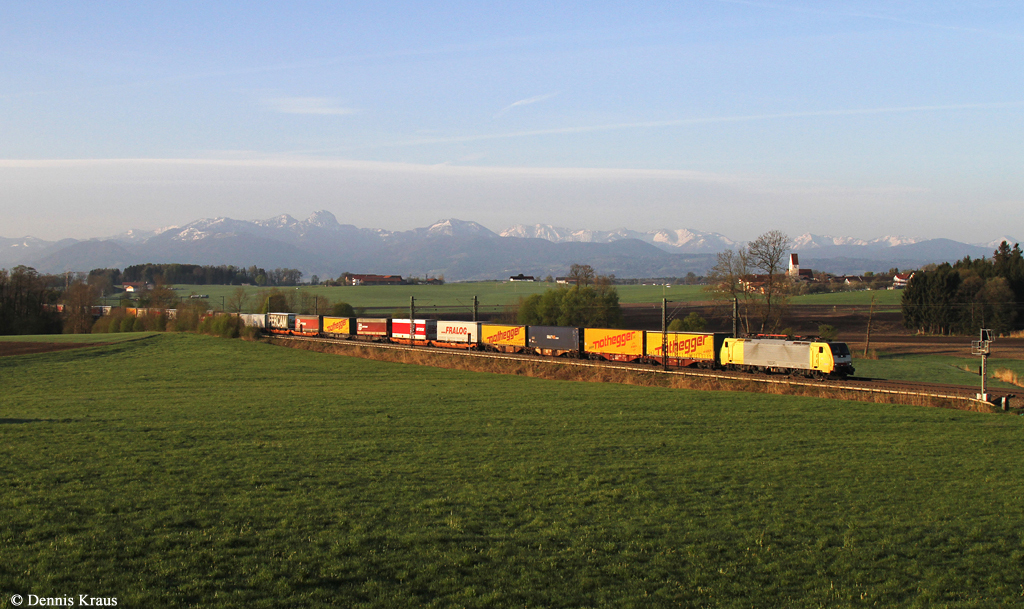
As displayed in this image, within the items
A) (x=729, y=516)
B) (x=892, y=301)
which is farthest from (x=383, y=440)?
(x=892, y=301)

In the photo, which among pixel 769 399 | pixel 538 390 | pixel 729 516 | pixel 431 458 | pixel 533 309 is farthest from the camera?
pixel 533 309

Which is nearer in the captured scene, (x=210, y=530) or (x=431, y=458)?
(x=210, y=530)

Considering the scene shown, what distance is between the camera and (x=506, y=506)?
15.8 metres

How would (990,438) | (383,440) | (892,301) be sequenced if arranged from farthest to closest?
(892,301) → (990,438) → (383,440)

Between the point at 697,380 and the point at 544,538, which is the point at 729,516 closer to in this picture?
the point at 544,538

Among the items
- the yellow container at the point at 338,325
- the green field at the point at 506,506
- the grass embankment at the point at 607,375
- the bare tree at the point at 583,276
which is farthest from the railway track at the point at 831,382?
the bare tree at the point at 583,276

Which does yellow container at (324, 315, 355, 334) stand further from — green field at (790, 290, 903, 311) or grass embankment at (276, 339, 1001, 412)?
green field at (790, 290, 903, 311)

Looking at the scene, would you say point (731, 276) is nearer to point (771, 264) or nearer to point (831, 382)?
point (771, 264)

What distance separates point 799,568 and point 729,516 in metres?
2.98

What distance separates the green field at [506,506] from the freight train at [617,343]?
12.7 meters

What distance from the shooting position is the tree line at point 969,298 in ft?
325

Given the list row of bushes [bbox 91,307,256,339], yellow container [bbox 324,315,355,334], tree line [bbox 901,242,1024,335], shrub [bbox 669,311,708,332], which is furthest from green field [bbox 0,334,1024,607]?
tree line [bbox 901,242,1024,335]

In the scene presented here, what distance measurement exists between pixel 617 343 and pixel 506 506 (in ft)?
139

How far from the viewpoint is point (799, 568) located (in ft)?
40.7
